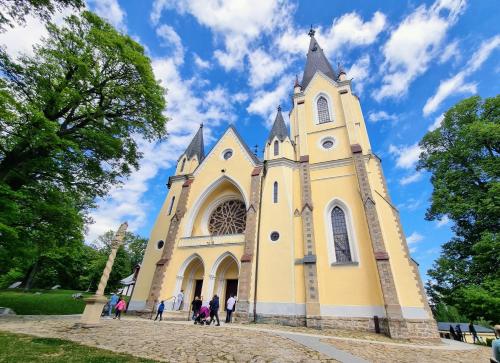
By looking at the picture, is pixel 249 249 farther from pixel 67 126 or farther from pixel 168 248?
pixel 67 126

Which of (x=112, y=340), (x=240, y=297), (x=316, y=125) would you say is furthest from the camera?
(x=316, y=125)

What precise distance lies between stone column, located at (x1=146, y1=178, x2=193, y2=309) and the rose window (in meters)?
2.70

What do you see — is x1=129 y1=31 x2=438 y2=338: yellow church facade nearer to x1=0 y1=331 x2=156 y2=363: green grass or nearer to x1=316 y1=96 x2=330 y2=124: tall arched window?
x1=316 y1=96 x2=330 y2=124: tall arched window

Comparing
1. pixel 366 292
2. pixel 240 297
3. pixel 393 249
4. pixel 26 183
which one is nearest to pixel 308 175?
pixel 393 249

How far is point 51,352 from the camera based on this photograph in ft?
15.8

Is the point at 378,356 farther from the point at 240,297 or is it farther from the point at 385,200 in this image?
the point at 385,200

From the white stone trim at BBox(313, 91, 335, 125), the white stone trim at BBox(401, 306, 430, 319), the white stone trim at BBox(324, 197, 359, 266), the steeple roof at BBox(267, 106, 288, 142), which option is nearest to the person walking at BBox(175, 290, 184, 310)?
the white stone trim at BBox(324, 197, 359, 266)

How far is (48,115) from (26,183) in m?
3.01

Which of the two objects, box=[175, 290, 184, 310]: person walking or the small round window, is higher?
the small round window

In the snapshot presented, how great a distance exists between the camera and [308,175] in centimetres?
1783

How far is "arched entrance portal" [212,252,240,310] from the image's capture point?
57.2ft

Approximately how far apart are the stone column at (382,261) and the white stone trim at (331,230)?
1217 mm

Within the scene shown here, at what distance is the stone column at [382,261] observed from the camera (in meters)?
11.7

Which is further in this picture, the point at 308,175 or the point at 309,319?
the point at 308,175
